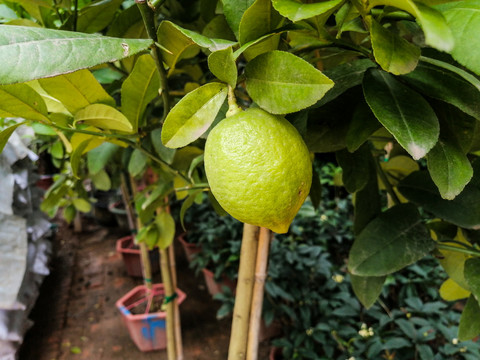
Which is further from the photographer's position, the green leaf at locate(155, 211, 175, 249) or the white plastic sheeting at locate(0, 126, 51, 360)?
the white plastic sheeting at locate(0, 126, 51, 360)

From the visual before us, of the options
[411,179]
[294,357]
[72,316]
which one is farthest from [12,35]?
[72,316]

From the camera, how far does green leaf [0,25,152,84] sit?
22 cm

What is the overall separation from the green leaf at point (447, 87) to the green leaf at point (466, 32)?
7cm

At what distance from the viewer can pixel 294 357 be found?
139 cm

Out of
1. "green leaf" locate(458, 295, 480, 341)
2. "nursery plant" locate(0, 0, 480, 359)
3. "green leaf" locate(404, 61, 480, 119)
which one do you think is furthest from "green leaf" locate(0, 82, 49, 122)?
"green leaf" locate(458, 295, 480, 341)

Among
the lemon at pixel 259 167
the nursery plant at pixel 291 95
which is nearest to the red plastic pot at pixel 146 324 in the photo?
the nursery plant at pixel 291 95

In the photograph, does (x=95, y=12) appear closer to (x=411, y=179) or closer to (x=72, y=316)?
(x=411, y=179)

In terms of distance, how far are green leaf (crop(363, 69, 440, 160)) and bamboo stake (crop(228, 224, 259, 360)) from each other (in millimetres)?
300

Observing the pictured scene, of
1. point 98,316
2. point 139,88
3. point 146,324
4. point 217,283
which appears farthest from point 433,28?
point 98,316

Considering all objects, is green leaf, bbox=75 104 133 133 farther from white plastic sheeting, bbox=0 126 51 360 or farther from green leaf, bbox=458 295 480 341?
white plastic sheeting, bbox=0 126 51 360

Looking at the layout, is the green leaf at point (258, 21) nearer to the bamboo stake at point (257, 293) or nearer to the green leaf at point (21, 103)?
the green leaf at point (21, 103)

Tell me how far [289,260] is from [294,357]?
386 mm

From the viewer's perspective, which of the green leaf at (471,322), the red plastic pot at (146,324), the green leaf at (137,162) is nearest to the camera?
the green leaf at (471,322)

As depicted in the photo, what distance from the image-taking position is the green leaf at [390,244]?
453 millimetres
